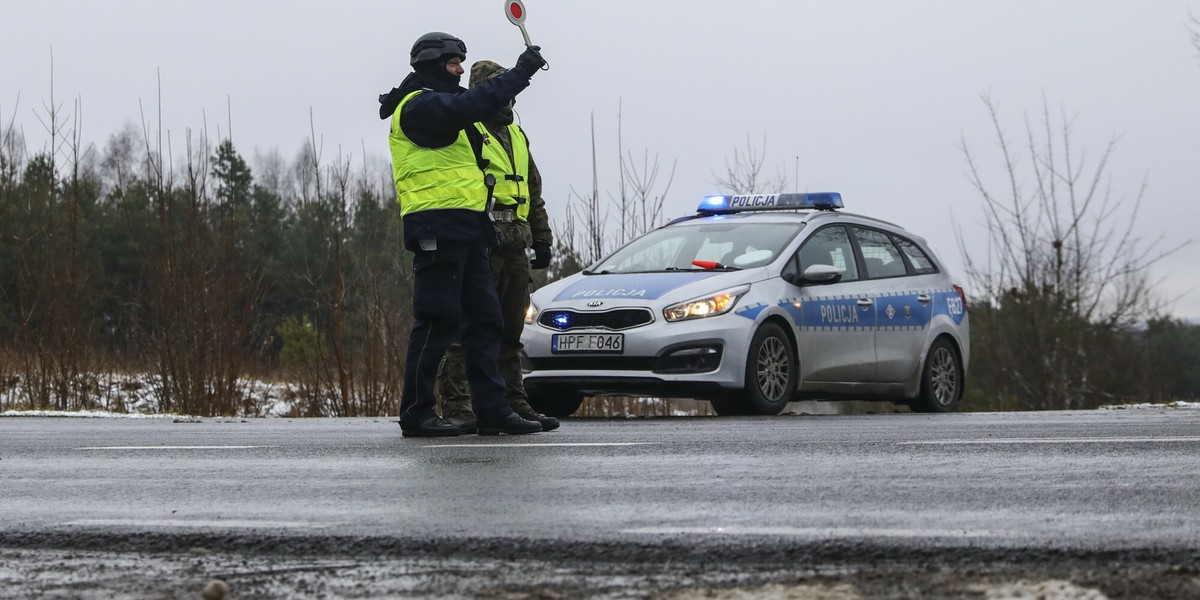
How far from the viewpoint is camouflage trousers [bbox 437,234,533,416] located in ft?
28.6

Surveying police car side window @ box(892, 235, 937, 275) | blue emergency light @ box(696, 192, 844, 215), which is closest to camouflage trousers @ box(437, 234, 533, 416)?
blue emergency light @ box(696, 192, 844, 215)

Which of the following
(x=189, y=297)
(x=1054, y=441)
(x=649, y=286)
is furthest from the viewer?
(x=189, y=297)

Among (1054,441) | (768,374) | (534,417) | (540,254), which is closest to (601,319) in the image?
(768,374)

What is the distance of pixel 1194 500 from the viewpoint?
15.0ft

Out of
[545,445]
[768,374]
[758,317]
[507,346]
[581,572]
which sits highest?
[758,317]

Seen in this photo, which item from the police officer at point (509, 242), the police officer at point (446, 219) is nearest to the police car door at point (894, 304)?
the police officer at point (509, 242)

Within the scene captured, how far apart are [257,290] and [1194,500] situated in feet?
37.2

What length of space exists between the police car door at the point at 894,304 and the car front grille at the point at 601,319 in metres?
2.26

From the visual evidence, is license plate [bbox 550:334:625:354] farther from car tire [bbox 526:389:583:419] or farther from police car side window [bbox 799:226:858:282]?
police car side window [bbox 799:226:858:282]

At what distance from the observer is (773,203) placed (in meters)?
12.6

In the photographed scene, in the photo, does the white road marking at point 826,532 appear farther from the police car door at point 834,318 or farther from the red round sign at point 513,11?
the police car door at point 834,318

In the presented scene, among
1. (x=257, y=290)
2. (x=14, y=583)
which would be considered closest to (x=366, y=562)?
(x=14, y=583)

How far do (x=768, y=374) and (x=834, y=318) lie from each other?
914mm

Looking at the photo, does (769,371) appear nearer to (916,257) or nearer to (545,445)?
(916,257)
